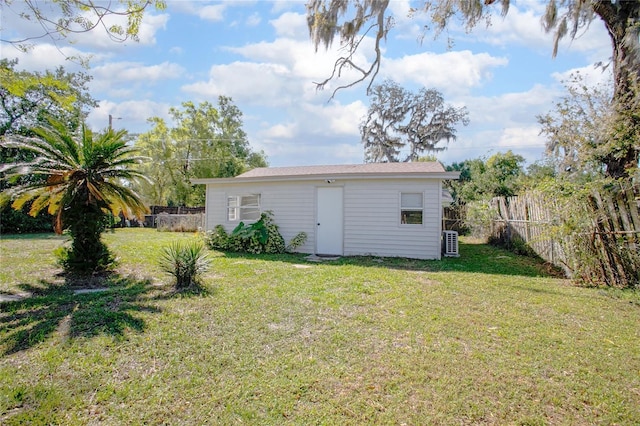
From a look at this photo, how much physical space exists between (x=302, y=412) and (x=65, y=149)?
261 inches

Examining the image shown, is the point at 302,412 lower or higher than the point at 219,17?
lower

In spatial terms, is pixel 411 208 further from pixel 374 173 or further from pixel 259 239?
pixel 259 239

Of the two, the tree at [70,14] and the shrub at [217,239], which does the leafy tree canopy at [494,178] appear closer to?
the shrub at [217,239]

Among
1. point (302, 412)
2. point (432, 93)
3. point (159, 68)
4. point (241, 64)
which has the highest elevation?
point (432, 93)

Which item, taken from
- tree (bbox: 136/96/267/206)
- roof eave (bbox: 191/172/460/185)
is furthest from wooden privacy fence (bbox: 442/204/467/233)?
tree (bbox: 136/96/267/206)

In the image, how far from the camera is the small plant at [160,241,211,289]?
5.78 metres

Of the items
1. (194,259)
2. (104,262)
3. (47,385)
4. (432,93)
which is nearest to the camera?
(47,385)

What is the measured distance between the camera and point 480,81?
10.2m

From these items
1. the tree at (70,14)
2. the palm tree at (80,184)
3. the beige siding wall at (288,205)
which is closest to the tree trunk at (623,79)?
the beige siding wall at (288,205)

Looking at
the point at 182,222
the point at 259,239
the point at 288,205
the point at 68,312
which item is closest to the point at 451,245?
the point at 288,205

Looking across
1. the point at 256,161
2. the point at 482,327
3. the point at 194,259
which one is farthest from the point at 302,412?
the point at 256,161

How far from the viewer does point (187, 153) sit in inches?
1057

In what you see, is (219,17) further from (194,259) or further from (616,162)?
(616,162)

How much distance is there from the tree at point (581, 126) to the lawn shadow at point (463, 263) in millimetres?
2514
